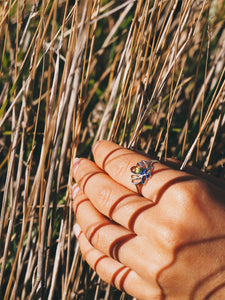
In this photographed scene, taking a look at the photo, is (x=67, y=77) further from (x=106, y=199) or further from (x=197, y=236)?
(x=197, y=236)

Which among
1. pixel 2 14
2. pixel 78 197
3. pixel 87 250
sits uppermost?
pixel 2 14

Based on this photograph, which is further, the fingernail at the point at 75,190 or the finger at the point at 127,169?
the fingernail at the point at 75,190

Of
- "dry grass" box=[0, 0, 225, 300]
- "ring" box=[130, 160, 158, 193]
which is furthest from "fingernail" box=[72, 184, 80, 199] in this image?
"ring" box=[130, 160, 158, 193]

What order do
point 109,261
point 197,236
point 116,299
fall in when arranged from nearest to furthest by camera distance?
1. point 197,236
2. point 109,261
3. point 116,299

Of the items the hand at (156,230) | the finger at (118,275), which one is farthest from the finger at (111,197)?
the finger at (118,275)

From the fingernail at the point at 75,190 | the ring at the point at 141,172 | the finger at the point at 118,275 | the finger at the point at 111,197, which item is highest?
the ring at the point at 141,172

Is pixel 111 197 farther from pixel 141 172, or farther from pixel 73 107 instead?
pixel 73 107

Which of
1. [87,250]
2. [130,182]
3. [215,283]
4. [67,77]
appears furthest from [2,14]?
[215,283]

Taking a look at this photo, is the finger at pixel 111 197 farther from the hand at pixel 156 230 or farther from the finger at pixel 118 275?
the finger at pixel 118 275
